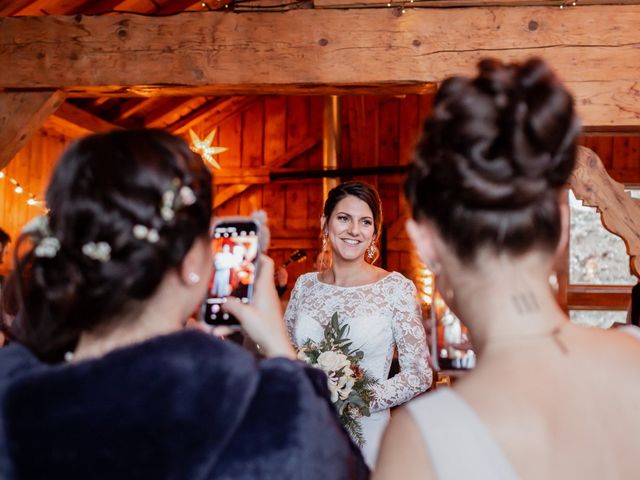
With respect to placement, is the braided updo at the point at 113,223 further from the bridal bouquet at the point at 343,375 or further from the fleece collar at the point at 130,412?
the bridal bouquet at the point at 343,375

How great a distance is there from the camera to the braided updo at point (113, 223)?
3.64 ft

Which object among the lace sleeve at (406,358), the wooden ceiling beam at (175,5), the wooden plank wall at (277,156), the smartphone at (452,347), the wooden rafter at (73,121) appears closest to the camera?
the smartphone at (452,347)

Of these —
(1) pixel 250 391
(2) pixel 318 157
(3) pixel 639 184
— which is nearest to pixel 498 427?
(1) pixel 250 391

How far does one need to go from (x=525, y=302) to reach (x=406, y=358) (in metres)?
1.87

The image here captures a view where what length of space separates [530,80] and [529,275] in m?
0.28

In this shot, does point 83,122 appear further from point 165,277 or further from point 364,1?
point 165,277

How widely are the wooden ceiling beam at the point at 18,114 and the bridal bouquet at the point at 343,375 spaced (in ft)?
7.83

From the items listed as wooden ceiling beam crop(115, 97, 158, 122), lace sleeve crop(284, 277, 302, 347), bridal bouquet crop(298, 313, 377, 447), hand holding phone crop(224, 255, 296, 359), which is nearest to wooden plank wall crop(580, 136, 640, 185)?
wooden ceiling beam crop(115, 97, 158, 122)

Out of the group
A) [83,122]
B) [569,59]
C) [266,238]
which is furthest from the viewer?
[83,122]

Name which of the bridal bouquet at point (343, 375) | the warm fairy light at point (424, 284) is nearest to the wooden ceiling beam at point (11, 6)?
the bridal bouquet at point (343, 375)

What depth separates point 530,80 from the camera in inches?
42.1

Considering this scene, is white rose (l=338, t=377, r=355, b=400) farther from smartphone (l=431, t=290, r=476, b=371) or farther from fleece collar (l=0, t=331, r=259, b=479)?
fleece collar (l=0, t=331, r=259, b=479)

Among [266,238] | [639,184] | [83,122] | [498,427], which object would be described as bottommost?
[498,427]

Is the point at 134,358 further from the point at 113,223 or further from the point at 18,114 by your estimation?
the point at 18,114
